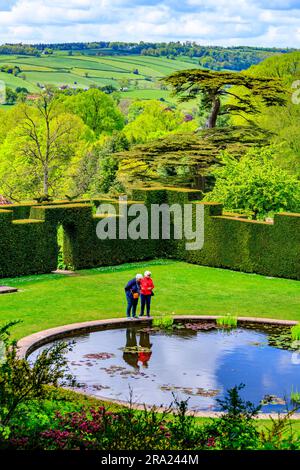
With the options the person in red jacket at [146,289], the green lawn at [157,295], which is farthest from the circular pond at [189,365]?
the green lawn at [157,295]

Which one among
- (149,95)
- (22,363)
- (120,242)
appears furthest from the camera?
(149,95)

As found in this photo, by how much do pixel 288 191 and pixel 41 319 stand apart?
47.9 ft

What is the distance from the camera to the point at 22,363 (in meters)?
12.5

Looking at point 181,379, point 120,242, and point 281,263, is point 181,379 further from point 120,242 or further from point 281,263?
point 120,242

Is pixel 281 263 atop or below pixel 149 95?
below

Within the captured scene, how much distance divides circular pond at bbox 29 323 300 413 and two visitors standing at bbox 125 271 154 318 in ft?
1.98

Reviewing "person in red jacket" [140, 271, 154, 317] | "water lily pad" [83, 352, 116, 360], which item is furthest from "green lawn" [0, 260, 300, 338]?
"water lily pad" [83, 352, 116, 360]

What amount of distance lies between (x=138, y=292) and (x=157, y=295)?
3.93 metres

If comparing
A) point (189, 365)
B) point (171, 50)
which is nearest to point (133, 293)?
point (189, 365)

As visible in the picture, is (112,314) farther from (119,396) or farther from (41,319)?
(119,396)

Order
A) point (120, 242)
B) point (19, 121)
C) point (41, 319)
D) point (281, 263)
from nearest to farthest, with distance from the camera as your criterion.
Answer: point (41, 319) < point (281, 263) < point (120, 242) < point (19, 121)

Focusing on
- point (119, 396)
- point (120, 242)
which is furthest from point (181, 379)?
point (120, 242)

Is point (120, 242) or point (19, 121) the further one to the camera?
point (19, 121)

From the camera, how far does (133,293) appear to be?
23516 mm
